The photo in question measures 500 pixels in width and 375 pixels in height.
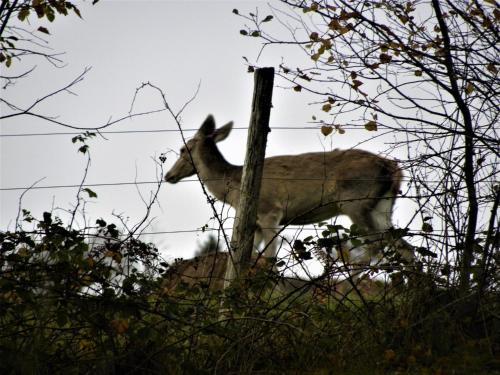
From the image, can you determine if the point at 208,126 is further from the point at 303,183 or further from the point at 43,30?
the point at 43,30

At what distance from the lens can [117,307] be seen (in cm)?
454

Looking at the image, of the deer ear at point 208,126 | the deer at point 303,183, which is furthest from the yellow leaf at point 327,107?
the deer ear at point 208,126

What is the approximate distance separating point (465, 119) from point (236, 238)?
5.93 feet

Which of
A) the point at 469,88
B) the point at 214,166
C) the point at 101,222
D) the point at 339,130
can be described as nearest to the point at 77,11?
the point at 101,222

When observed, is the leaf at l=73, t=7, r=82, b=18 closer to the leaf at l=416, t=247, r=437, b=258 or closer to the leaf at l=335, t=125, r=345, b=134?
the leaf at l=335, t=125, r=345, b=134

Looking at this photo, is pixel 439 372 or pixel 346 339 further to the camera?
pixel 346 339

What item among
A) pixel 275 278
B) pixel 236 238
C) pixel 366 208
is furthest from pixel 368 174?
pixel 275 278

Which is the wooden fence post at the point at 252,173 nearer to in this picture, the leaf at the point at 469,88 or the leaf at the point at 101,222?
the leaf at the point at 101,222

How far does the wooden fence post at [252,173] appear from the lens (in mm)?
5809

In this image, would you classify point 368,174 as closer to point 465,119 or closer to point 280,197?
point 280,197

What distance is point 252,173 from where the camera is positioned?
6.04 metres

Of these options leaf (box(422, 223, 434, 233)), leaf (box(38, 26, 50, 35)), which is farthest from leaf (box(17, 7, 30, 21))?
leaf (box(422, 223, 434, 233))

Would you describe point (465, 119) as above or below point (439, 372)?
above

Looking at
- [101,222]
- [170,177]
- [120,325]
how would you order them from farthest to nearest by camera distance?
[170,177]
[101,222]
[120,325]
